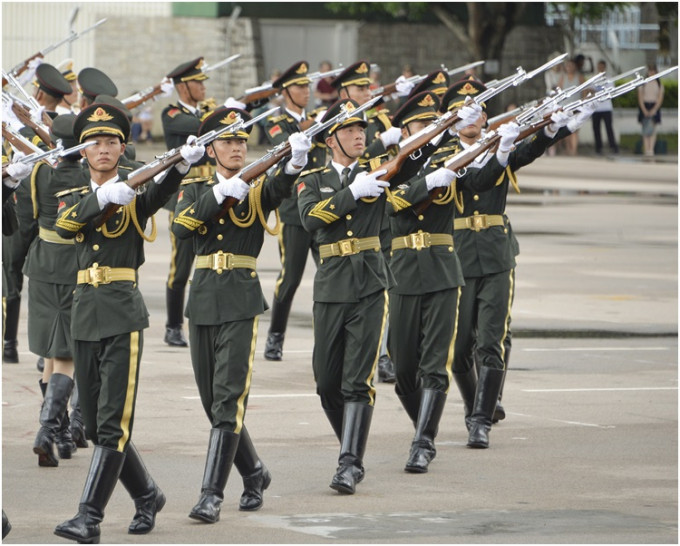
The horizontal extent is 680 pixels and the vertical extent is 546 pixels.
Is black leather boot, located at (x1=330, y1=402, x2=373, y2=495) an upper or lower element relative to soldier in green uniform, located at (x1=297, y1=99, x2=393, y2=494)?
lower

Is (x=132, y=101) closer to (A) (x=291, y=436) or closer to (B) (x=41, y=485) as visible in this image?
(A) (x=291, y=436)

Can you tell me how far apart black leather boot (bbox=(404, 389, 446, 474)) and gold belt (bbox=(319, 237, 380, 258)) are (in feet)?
3.07

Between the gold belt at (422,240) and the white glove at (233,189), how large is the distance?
166 cm

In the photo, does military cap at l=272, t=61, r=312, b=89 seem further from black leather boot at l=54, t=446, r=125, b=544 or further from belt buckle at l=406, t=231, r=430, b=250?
black leather boot at l=54, t=446, r=125, b=544

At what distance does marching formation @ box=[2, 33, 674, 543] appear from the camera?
7738 millimetres

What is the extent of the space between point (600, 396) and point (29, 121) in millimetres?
4137

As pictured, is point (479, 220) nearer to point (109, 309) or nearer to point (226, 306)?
point (226, 306)

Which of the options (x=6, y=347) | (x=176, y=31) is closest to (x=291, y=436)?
(x=6, y=347)

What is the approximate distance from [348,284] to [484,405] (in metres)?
1.55

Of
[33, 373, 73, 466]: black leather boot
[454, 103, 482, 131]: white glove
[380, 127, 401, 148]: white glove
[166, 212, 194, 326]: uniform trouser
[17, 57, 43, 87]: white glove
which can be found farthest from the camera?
[17, 57, 43, 87]: white glove

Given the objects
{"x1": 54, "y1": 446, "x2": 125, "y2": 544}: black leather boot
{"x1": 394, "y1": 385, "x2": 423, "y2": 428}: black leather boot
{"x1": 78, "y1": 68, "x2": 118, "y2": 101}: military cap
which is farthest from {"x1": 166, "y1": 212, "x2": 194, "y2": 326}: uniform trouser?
{"x1": 54, "y1": 446, "x2": 125, "y2": 544}: black leather boot

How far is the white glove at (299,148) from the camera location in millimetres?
8125


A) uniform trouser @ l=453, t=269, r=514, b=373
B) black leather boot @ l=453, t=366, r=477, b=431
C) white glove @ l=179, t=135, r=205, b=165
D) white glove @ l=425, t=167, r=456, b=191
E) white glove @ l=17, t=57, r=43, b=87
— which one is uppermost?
white glove @ l=17, t=57, r=43, b=87

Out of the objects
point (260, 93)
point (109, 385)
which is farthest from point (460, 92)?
point (260, 93)
